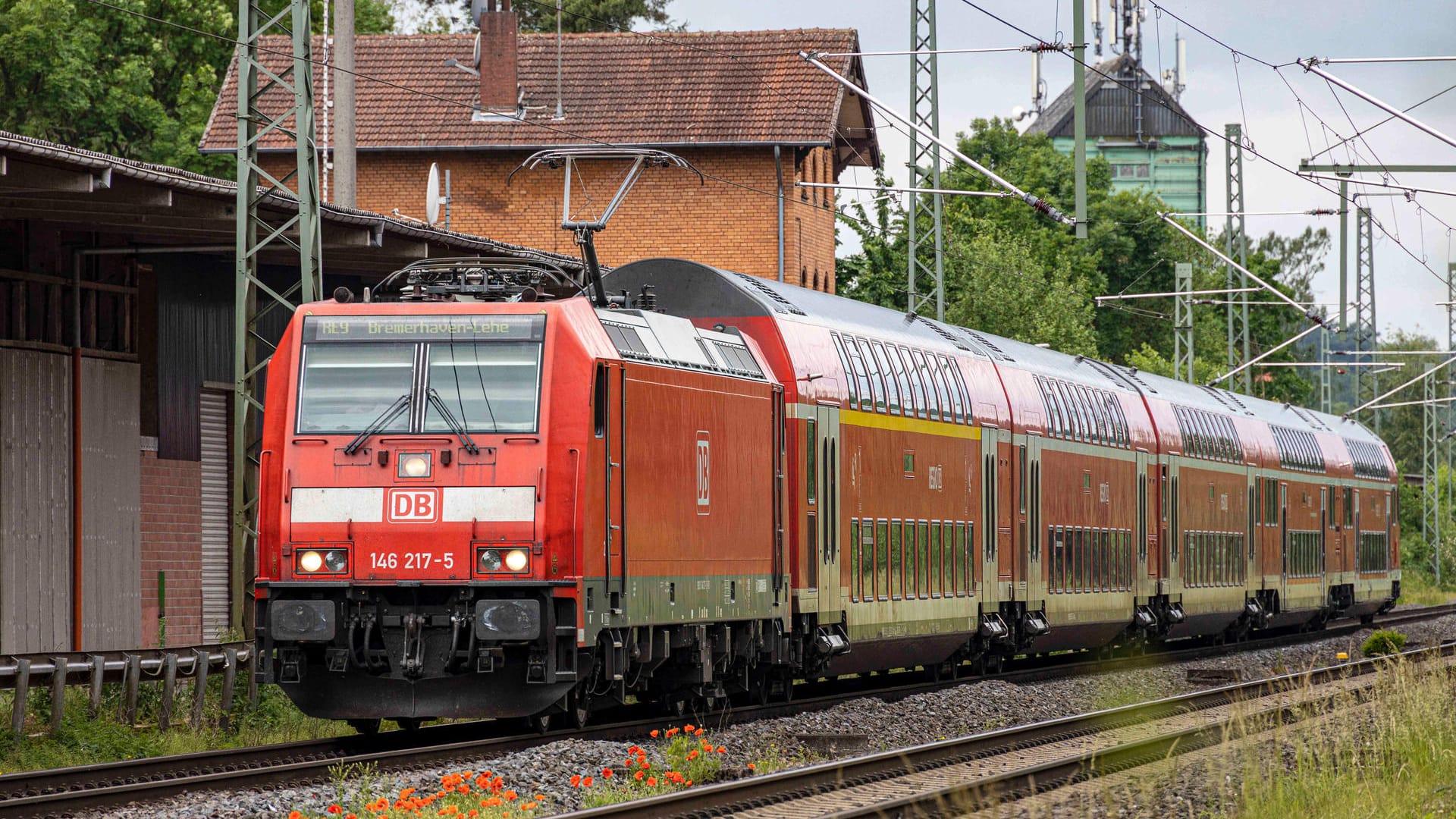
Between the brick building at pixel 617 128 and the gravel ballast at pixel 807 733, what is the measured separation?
63.7ft

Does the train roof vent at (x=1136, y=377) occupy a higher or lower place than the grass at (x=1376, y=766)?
higher

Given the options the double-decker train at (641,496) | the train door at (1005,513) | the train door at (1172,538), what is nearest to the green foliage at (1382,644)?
the train door at (1172,538)

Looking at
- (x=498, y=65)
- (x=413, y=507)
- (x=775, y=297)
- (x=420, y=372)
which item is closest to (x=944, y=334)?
(x=775, y=297)

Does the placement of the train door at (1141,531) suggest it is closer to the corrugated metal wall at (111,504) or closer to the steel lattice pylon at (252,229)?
the corrugated metal wall at (111,504)

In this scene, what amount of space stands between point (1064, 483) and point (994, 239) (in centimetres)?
3347

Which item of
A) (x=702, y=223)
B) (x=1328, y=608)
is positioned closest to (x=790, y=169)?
(x=702, y=223)

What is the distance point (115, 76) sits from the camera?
4891 cm

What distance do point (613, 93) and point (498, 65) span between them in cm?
270

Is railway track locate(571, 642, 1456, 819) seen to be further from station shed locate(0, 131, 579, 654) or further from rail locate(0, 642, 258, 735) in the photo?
station shed locate(0, 131, 579, 654)

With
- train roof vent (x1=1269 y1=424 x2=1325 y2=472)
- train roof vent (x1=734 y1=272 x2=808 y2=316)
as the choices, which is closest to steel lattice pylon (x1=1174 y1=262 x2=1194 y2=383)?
train roof vent (x1=1269 y1=424 x2=1325 y2=472)

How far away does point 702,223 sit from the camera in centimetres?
4534

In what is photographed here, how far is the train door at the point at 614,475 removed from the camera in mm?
14500

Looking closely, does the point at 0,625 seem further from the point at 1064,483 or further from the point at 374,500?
the point at 1064,483

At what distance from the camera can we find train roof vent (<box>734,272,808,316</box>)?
18.8 m
